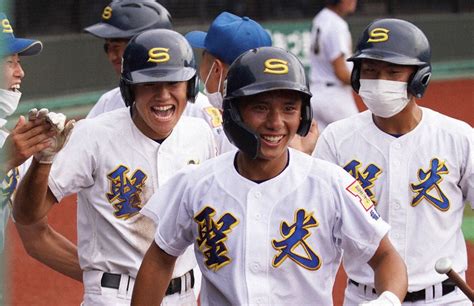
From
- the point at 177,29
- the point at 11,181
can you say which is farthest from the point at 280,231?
the point at 177,29

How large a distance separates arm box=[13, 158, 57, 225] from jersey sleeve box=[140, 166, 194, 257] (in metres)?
0.78

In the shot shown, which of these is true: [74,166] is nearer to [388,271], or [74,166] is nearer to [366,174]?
[366,174]

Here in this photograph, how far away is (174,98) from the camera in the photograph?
4938 millimetres

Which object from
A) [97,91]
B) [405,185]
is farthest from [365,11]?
[405,185]

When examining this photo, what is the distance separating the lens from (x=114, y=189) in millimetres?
5047

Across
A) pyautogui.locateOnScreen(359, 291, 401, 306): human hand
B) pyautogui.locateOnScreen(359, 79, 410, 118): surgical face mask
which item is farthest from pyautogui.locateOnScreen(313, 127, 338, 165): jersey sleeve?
pyautogui.locateOnScreen(359, 291, 401, 306): human hand

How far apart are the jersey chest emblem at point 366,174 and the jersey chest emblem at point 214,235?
1377 mm

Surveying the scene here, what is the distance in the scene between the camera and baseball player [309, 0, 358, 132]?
12.0 m

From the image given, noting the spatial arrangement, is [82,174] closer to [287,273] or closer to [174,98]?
[174,98]

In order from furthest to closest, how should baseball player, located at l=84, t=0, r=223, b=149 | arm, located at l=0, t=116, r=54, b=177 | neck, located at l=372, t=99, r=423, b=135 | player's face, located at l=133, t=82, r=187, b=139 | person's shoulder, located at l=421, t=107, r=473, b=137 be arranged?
baseball player, located at l=84, t=0, r=223, b=149
neck, located at l=372, t=99, r=423, b=135
person's shoulder, located at l=421, t=107, r=473, b=137
player's face, located at l=133, t=82, r=187, b=139
arm, located at l=0, t=116, r=54, b=177

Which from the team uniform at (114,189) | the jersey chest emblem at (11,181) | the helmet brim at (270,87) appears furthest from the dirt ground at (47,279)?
the helmet brim at (270,87)

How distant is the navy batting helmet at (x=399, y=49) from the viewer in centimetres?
534

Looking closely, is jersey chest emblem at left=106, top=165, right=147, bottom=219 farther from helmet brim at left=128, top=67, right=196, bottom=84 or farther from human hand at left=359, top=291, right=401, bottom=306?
human hand at left=359, top=291, right=401, bottom=306

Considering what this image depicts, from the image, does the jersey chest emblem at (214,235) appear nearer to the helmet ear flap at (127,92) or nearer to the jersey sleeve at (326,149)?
the helmet ear flap at (127,92)
